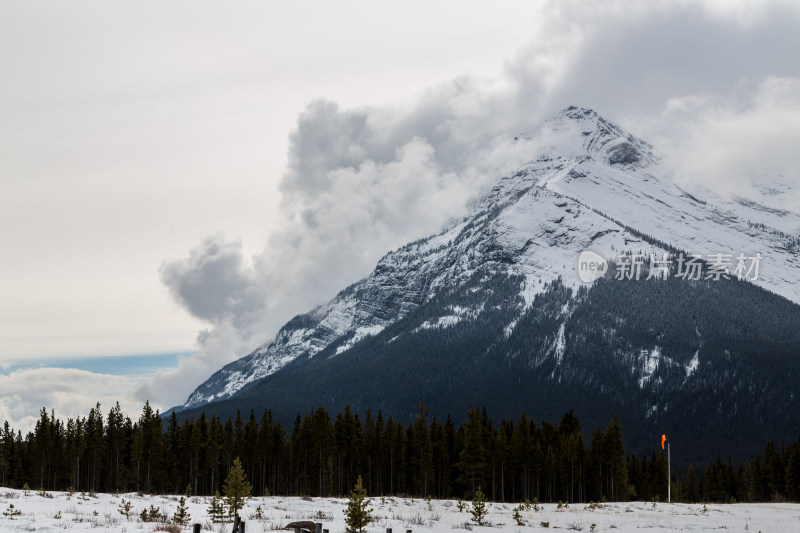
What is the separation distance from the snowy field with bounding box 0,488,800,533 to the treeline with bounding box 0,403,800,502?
2037 inches

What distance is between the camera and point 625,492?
4237 inches

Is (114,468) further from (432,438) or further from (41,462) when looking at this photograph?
(432,438)

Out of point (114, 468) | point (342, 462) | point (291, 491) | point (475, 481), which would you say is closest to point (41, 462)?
point (114, 468)

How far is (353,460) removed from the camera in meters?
117

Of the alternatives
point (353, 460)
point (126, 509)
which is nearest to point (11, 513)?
point (126, 509)

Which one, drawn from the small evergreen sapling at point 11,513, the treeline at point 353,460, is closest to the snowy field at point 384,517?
the small evergreen sapling at point 11,513

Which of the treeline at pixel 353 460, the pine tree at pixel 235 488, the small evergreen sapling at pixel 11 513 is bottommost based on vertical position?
the treeline at pixel 353 460

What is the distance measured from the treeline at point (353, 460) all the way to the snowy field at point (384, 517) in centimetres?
5174

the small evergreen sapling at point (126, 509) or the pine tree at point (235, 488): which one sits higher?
the pine tree at point (235, 488)

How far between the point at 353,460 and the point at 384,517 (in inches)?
3158

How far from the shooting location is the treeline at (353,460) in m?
107

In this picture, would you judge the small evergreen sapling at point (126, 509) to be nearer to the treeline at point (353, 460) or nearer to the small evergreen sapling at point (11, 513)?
the small evergreen sapling at point (11, 513)

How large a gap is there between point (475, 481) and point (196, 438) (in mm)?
42283

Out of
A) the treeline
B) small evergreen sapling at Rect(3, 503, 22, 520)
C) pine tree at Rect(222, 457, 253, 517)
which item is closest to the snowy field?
small evergreen sapling at Rect(3, 503, 22, 520)
